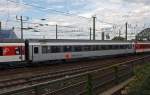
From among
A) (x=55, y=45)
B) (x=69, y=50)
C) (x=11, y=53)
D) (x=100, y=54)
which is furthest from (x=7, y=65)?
(x=100, y=54)

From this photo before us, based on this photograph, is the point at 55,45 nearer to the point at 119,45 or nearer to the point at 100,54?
the point at 100,54

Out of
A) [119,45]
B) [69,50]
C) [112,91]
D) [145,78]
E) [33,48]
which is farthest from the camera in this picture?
[119,45]

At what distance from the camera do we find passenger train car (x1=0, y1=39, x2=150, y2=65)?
34.1 m

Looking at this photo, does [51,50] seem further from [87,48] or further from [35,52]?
[87,48]

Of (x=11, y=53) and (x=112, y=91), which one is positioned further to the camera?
(x=11, y=53)

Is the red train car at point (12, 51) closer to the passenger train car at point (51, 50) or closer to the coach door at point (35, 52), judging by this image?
the passenger train car at point (51, 50)

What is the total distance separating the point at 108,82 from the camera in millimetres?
13992

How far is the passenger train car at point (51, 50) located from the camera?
34.1 m

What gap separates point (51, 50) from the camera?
39.7 m

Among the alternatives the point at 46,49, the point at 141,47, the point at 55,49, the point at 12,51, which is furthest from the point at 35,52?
the point at 141,47

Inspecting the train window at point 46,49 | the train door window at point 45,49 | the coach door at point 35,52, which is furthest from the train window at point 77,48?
the coach door at point 35,52

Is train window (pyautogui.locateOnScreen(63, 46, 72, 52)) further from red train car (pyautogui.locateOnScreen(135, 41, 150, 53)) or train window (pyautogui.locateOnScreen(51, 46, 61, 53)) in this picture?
red train car (pyautogui.locateOnScreen(135, 41, 150, 53))

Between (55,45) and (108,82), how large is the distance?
26.7 metres

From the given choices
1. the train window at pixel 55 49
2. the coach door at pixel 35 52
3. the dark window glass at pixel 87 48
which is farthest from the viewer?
the dark window glass at pixel 87 48
